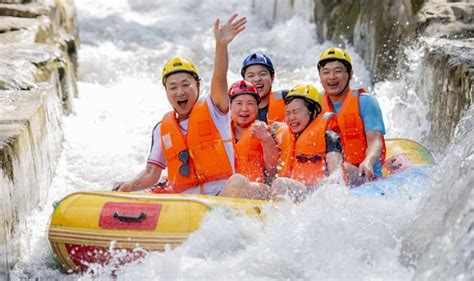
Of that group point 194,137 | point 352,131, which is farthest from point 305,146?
point 194,137

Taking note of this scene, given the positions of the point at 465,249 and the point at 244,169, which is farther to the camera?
the point at 244,169

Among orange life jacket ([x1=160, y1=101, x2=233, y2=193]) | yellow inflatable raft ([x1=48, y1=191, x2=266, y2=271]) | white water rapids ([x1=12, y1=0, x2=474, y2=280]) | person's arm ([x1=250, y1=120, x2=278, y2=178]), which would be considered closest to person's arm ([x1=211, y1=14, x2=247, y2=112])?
orange life jacket ([x1=160, y1=101, x2=233, y2=193])

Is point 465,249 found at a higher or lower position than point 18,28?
lower

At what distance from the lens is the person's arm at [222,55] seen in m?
4.88

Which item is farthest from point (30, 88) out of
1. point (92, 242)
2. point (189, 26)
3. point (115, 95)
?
point (189, 26)

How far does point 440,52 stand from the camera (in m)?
7.14

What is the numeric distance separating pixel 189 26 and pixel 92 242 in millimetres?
10922

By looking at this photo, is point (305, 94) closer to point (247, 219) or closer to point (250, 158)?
point (250, 158)

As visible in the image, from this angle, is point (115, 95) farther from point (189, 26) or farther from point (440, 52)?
point (440, 52)

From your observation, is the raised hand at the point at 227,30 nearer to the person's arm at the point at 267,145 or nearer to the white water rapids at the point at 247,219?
→ the person's arm at the point at 267,145

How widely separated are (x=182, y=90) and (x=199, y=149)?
39cm

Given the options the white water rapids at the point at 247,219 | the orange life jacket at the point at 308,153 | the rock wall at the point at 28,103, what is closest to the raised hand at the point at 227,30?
the orange life jacket at the point at 308,153

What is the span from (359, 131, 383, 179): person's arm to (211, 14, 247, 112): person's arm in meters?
1.00

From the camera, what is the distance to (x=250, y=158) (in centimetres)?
541
